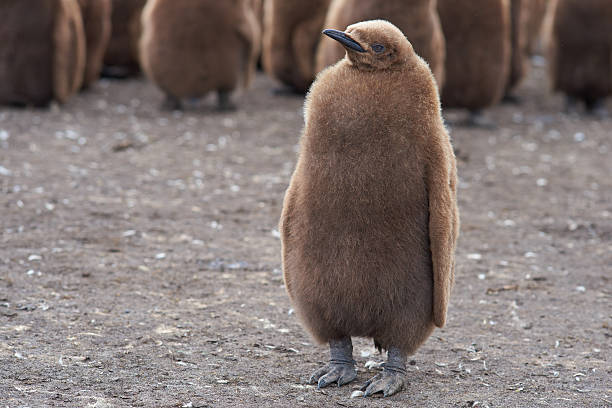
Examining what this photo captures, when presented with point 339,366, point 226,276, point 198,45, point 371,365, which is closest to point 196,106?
point 198,45

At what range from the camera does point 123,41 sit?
11.4 meters

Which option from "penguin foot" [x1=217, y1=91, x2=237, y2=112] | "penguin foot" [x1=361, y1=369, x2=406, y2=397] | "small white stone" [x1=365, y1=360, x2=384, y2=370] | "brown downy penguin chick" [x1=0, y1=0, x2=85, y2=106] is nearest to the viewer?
"penguin foot" [x1=361, y1=369, x2=406, y2=397]

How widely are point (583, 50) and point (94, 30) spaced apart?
5450 mm

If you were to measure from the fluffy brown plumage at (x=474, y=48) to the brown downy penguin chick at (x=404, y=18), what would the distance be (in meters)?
0.88

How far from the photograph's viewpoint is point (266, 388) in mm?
3404

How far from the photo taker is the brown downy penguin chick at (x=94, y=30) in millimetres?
9750

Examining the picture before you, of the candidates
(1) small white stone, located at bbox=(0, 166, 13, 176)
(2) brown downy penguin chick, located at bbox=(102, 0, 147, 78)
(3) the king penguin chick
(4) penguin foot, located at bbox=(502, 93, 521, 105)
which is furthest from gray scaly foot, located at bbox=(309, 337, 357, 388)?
(2) brown downy penguin chick, located at bbox=(102, 0, 147, 78)

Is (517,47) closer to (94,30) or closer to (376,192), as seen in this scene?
(94,30)

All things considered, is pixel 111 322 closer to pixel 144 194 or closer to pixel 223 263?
pixel 223 263

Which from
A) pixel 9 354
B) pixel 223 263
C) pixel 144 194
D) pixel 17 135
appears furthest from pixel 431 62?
pixel 9 354

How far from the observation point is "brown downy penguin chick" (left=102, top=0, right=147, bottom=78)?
1109 cm

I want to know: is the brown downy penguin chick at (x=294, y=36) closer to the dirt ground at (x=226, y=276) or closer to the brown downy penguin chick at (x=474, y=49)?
the dirt ground at (x=226, y=276)

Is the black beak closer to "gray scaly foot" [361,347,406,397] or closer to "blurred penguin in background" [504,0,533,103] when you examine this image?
"gray scaly foot" [361,347,406,397]

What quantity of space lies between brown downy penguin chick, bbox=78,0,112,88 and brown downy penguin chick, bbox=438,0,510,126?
3.92 metres
